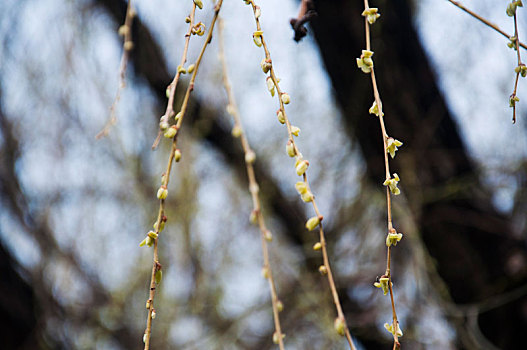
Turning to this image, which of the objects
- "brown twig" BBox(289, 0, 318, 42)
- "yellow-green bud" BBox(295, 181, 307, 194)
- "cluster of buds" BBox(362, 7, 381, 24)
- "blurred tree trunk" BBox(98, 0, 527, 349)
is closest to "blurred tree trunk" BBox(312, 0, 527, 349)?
"blurred tree trunk" BBox(98, 0, 527, 349)

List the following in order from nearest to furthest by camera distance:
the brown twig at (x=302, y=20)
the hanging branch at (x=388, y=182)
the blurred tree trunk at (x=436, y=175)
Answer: the hanging branch at (x=388, y=182)
the brown twig at (x=302, y=20)
the blurred tree trunk at (x=436, y=175)

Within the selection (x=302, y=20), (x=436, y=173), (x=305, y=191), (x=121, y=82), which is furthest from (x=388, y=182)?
(x=436, y=173)

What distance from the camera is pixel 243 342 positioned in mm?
1807

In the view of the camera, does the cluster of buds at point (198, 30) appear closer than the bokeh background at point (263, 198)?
Yes

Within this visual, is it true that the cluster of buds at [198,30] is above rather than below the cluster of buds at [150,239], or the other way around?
above

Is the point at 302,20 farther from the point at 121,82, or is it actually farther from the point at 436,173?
the point at 436,173

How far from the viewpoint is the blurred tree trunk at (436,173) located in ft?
4.18

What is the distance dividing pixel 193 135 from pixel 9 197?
2.01ft

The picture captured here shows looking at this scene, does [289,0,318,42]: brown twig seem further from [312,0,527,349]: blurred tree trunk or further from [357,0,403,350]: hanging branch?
[312,0,527,349]: blurred tree trunk

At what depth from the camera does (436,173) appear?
139 cm

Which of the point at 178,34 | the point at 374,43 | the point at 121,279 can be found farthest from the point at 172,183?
the point at 374,43

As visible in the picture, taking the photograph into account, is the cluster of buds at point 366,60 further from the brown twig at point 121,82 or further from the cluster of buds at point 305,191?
the brown twig at point 121,82

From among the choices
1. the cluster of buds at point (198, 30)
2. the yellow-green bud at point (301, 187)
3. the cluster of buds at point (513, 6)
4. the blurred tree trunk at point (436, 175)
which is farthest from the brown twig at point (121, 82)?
the blurred tree trunk at point (436, 175)

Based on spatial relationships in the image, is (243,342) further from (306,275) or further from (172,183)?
(172,183)
